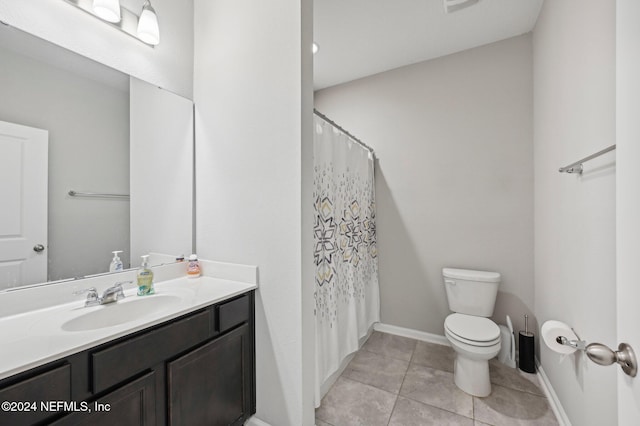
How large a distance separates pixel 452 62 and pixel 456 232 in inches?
61.7

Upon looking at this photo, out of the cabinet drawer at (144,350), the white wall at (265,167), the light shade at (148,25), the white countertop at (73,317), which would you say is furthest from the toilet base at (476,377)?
the light shade at (148,25)

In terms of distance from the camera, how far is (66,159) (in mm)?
1215

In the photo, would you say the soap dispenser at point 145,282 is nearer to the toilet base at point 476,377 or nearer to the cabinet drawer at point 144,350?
the cabinet drawer at point 144,350

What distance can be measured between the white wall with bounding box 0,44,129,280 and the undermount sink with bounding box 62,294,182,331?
0.84 ft

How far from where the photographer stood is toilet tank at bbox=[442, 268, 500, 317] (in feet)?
6.95

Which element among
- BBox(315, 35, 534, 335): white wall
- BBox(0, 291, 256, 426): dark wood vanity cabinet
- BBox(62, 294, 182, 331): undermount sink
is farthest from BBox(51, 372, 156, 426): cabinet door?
BBox(315, 35, 534, 335): white wall

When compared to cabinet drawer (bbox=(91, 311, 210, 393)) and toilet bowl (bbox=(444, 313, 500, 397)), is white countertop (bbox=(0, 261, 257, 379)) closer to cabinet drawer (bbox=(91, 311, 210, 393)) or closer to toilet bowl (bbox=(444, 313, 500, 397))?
cabinet drawer (bbox=(91, 311, 210, 393))

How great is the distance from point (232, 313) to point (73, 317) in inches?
24.0

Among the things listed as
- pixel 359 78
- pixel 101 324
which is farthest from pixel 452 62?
pixel 101 324

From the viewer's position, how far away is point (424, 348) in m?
2.41

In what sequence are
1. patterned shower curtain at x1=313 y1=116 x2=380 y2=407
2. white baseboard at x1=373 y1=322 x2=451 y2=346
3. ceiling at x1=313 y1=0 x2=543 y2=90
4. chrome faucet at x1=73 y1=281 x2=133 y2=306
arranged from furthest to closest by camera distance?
white baseboard at x1=373 y1=322 x2=451 y2=346 → ceiling at x1=313 y1=0 x2=543 y2=90 → patterned shower curtain at x1=313 y1=116 x2=380 y2=407 → chrome faucet at x1=73 y1=281 x2=133 y2=306

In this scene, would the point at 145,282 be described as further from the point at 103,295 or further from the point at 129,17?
the point at 129,17

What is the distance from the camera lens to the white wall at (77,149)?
1.10 meters

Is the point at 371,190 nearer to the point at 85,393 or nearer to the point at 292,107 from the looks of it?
the point at 292,107
